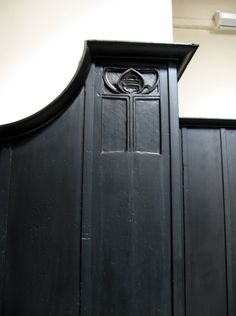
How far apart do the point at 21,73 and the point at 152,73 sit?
0.58 metres

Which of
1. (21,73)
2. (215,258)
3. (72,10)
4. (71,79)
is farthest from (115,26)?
(215,258)

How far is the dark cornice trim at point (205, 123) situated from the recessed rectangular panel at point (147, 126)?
83 centimetres

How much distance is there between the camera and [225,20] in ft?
7.86

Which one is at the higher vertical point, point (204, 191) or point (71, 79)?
point (71, 79)

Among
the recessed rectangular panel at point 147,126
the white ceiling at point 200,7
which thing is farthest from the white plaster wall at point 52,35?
the white ceiling at point 200,7

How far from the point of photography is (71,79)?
1476 millimetres

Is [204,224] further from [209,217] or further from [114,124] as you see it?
[114,124]

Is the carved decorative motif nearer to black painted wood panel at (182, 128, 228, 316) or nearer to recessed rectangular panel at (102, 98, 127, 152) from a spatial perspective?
recessed rectangular panel at (102, 98, 127, 152)

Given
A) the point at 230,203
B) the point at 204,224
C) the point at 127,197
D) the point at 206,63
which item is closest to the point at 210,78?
the point at 206,63

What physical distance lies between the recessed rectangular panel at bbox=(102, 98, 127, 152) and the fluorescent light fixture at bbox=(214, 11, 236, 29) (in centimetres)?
136

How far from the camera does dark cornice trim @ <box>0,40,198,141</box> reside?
1436mm

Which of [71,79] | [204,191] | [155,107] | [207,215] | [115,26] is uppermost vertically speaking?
[115,26]

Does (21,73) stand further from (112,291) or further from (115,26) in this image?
(112,291)

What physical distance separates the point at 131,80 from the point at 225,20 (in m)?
1.30
